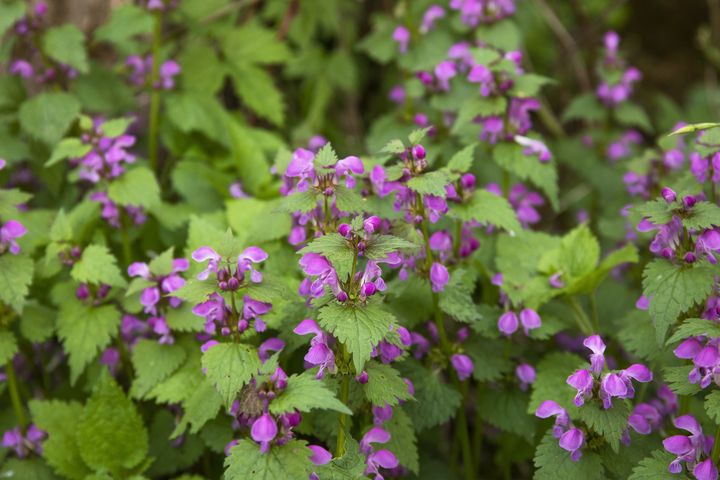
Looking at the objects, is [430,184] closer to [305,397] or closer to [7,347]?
[305,397]

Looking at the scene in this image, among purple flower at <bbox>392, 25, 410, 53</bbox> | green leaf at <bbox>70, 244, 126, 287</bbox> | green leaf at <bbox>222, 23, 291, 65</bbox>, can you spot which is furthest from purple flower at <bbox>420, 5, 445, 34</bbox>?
green leaf at <bbox>70, 244, 126, 287</bbox>

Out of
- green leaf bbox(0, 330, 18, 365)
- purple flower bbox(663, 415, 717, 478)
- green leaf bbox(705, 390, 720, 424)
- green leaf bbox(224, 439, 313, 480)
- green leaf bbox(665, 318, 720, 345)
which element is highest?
green leaf bbox(665, 318, 720, 345)

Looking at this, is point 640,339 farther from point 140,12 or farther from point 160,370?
point 140,12

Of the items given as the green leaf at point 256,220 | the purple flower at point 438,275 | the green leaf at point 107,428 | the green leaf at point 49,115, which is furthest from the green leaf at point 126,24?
the purple flower at point 438,275

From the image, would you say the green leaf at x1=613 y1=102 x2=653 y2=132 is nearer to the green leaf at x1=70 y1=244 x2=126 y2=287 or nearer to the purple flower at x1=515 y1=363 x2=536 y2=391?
the purple flower at x1=515 y1=363 x2=536 y2=391

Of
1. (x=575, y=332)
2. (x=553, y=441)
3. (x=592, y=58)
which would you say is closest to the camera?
(x=553, y=441)

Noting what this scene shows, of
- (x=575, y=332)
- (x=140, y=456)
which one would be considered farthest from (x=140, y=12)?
(x=575, y=332)
